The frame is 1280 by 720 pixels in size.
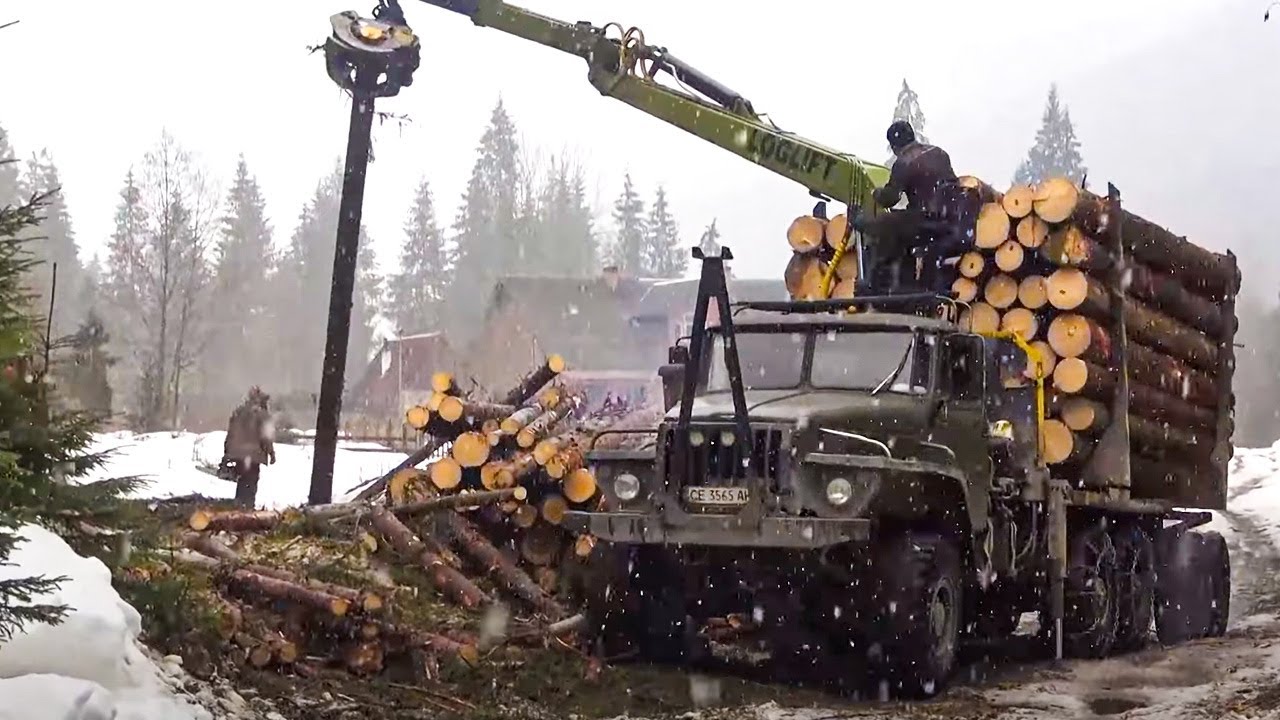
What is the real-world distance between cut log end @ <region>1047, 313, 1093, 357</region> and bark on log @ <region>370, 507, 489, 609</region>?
5.25m

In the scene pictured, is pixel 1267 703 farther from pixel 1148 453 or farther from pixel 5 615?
pixel 5 615

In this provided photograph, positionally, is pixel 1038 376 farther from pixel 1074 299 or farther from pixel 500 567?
pixel 500 567

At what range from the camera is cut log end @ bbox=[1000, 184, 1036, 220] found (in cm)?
1184

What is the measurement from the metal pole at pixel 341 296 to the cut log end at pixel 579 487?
3934 millimetres

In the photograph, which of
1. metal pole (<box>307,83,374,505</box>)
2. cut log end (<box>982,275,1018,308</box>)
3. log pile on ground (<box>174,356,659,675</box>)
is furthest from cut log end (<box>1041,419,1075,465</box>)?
metal pole (<box>307,83,374,505</box>)

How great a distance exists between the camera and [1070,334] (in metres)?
11.7

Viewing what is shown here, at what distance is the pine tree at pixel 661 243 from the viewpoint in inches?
3140

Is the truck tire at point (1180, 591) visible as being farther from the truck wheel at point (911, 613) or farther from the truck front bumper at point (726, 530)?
the truck front bumper at point (726, 530)

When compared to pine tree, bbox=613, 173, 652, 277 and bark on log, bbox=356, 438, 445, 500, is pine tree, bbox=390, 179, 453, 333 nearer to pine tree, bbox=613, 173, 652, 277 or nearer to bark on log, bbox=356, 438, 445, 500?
pine tree, bbox=613, 173, 652, 277

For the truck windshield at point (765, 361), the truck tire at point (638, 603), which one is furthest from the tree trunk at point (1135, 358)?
the truck tire at point (638, 603)

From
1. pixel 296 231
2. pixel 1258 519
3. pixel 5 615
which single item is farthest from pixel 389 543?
pixel 296 231

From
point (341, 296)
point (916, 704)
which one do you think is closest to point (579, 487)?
point (916, 704)

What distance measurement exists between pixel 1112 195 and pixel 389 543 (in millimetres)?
6866

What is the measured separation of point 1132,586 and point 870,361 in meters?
4.57
